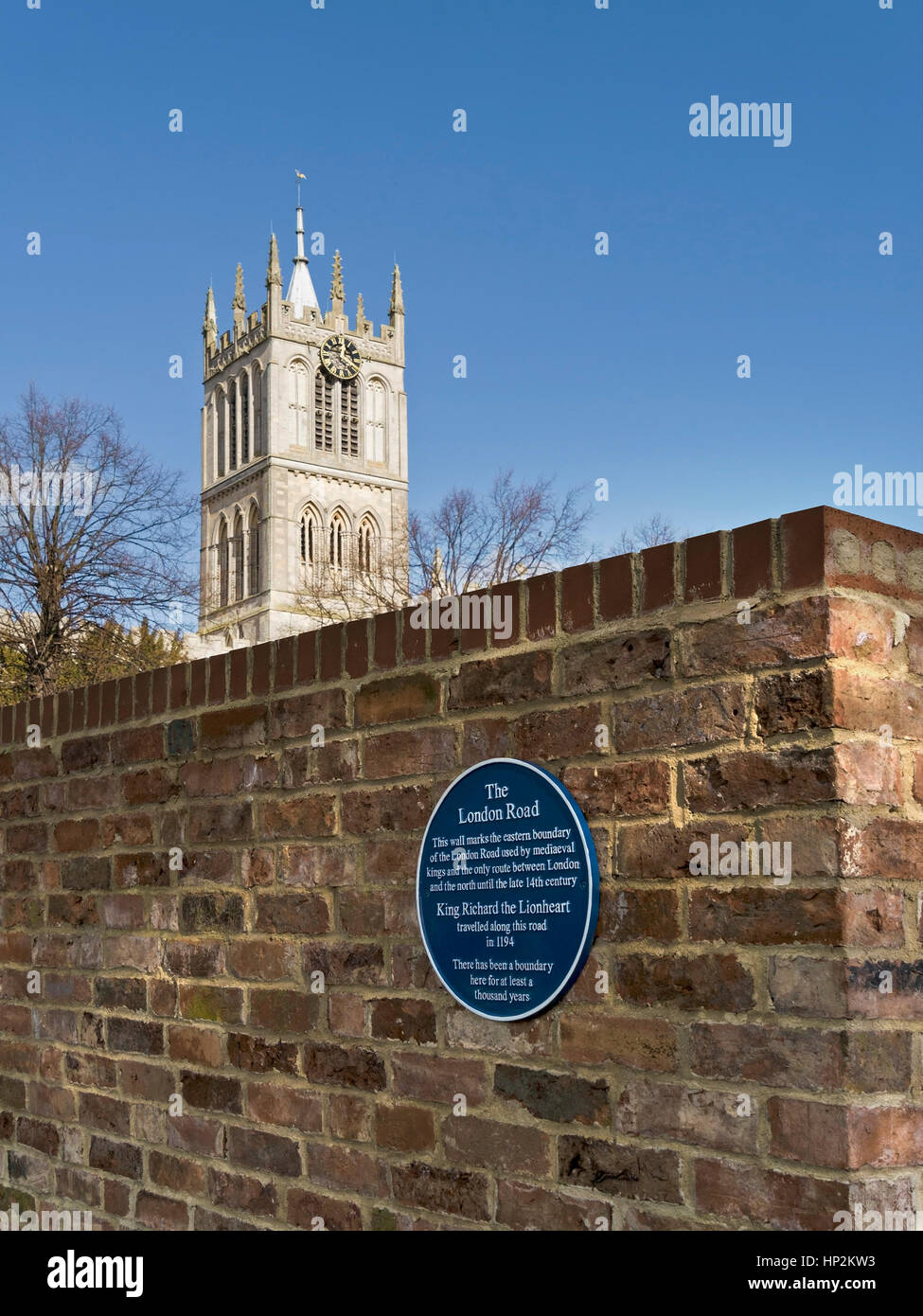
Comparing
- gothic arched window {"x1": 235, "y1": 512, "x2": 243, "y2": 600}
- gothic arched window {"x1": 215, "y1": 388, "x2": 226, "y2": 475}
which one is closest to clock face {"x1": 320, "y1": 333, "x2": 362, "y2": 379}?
gothic arched window {"x1": 215, "y1": 388, "x2": 226, "y2": 475}

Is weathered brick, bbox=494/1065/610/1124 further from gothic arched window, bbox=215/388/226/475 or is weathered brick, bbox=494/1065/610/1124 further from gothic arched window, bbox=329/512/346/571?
gothic arched window, bbox=215/388/226/475

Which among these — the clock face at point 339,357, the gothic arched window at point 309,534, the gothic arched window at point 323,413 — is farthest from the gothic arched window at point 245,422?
the gothic arched window at point 309,534

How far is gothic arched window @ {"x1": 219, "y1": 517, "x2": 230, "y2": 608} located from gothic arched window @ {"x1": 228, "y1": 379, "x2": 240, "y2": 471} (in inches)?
144

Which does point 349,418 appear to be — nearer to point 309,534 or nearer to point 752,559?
point 309,534

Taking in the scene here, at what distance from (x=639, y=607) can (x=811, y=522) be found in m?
0.55

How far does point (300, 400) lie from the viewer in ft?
257

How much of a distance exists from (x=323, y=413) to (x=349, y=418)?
1.55 meters

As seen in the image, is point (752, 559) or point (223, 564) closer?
point (752, 559)

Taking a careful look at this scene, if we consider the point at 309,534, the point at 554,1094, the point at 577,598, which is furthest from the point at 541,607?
the point at 309,534

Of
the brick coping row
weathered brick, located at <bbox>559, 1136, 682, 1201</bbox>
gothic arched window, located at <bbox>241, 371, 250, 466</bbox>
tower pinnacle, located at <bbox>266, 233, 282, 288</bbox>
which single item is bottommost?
weathered brick, located at <bbox>559, 1136, 682, 1201</bbox>

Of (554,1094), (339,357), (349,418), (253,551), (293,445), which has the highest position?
(339,357)

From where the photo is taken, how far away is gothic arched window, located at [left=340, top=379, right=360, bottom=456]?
7881 centimetres
